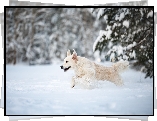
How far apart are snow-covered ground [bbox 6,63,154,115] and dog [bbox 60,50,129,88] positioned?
6cm

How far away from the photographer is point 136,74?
492 centimetres

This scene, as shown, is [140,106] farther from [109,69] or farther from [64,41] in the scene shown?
A: [64,41]

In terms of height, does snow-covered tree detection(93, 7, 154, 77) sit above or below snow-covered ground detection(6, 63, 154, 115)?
above

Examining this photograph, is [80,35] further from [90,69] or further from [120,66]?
[120,66]

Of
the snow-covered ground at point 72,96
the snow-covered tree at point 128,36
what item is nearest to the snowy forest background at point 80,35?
the snow-covered tree at point 128,36

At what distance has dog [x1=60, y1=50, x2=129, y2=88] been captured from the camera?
4891 millimetres

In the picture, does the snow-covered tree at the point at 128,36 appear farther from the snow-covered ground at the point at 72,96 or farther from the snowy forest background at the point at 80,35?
the snow-covered ground at the point at 72,96

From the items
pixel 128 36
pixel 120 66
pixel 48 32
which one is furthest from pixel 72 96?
pixel 128 36

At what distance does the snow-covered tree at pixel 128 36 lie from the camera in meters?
4.88

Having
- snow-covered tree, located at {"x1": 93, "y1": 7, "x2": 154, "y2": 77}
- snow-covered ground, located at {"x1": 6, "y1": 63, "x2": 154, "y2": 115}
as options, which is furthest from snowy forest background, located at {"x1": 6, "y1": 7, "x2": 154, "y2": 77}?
snow-covered ground, located at {"x1": 6, "y1": 63, "x2": 154, "y2": 115}

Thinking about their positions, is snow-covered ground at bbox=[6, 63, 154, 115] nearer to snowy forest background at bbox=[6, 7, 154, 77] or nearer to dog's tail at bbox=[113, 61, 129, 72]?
dog's tail at bbox=[113, 61, 129, 72]

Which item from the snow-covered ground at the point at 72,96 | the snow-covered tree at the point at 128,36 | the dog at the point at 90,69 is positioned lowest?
the snow-covered ground at the point at 72,96

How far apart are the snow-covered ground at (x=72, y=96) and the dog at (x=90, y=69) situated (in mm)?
64

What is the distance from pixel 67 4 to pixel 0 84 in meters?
1.31
